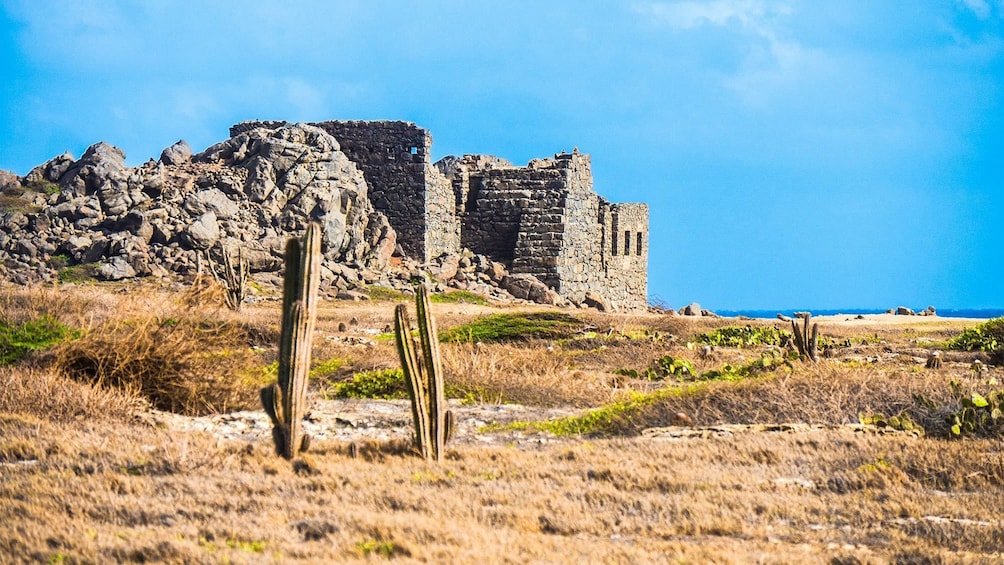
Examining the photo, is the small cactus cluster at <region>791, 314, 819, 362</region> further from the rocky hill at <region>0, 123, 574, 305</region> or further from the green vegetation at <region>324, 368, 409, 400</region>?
the rocky hill at <region>0, 123, 574, 305</region>

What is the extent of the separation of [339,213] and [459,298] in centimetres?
439

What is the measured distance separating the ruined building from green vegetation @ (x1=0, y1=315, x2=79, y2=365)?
20550mm

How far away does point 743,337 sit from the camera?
1889 centimetres

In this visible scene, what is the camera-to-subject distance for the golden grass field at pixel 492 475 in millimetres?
5230

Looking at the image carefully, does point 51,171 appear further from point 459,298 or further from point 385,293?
point 459,298

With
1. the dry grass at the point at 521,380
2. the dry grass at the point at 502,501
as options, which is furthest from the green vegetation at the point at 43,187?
the dry grass at the point at 502,501

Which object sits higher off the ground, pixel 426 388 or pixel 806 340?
pixel 806 340

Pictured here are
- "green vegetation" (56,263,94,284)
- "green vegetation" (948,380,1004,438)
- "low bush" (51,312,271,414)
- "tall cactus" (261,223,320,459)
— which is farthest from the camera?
"green vegetation" (56,263,94,284)

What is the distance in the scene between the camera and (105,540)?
16.8 feet


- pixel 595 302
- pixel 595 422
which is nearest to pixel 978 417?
pixel 595 422

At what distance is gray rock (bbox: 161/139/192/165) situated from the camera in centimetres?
3150

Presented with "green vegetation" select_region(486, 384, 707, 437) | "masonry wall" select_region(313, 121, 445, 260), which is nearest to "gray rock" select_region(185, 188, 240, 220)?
"masonry wall" select_region(313, 121, 445, 260)

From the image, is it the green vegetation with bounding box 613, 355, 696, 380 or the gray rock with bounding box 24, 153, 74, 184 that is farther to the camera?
the gray rock with bounding box 24, 153, 74, 184

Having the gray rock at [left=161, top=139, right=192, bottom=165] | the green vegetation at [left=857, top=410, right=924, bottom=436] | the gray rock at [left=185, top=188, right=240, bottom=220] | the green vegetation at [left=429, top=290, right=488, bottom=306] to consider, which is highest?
the gray rock at [left=161, top=139, right=192, bottom=165]
